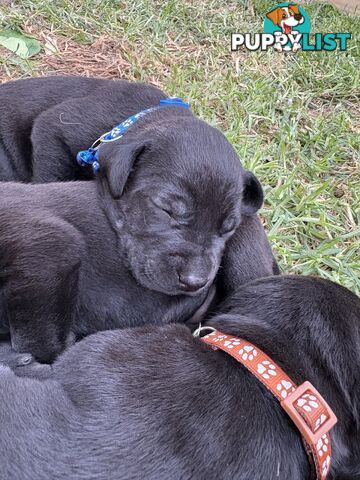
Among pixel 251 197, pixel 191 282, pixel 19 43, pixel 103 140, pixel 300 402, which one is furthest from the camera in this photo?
pixel 19 43

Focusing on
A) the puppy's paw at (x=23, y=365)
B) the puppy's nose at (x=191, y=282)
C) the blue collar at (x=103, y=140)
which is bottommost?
the puppy's paw at (x=23, y=365)

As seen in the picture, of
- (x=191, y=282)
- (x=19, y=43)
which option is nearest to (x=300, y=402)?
(x=191, y=282)

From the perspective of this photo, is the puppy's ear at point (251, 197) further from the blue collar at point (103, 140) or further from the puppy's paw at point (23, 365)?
the puppy's paw at point (23, 365)

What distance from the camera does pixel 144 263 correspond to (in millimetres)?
3387

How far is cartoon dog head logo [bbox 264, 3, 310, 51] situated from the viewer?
682cm

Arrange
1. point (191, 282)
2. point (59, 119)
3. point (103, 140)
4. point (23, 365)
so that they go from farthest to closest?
point (59, 119) → point (103, 140) → point (191, 282) → point (23, 365)

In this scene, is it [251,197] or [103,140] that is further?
[103,140]

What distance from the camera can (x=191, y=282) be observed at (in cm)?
325

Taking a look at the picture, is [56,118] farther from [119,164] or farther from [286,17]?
[286,17]

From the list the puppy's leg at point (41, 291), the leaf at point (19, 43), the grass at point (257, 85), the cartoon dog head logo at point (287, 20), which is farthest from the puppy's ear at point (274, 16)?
the puppy's leg at point (41, 291)

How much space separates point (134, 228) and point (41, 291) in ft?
2.17

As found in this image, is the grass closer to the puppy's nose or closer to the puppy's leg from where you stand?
the puppy's nose

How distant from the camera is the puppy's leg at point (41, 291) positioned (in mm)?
3041

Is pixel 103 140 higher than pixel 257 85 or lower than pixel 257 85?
higher
